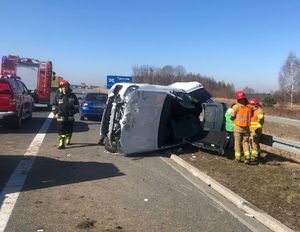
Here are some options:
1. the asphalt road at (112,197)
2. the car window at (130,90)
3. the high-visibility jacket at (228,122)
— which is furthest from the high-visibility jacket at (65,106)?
the high-visibility jacket at (228,122)

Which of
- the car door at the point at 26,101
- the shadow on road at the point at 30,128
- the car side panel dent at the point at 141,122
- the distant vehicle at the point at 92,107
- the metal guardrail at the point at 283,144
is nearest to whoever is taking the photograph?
the metal guardrail at the point at 283,144

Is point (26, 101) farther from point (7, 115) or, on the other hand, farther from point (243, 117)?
point (243, 117)

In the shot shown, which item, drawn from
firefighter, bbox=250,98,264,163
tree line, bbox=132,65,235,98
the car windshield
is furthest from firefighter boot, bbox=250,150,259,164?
tree line, bbox=132,65,235,98

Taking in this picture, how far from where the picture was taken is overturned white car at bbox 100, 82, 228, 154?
11.6 m

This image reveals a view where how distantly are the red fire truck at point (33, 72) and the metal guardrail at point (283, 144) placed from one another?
1941cm

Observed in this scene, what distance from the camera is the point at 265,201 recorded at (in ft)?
24.7

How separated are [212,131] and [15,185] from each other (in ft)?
20.0

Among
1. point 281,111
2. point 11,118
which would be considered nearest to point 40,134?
point 11,118

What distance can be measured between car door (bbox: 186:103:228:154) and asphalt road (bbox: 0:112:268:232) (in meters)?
1.23

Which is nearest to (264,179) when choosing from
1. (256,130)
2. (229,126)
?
(256,130)

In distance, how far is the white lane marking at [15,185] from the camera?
6270 mm

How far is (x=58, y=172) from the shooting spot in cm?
923

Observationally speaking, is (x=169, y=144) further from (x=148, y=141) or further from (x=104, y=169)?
(x=104, y=169)

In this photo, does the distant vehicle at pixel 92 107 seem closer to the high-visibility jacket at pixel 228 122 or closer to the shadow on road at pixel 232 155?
the shadow on road at pixel 232 155
